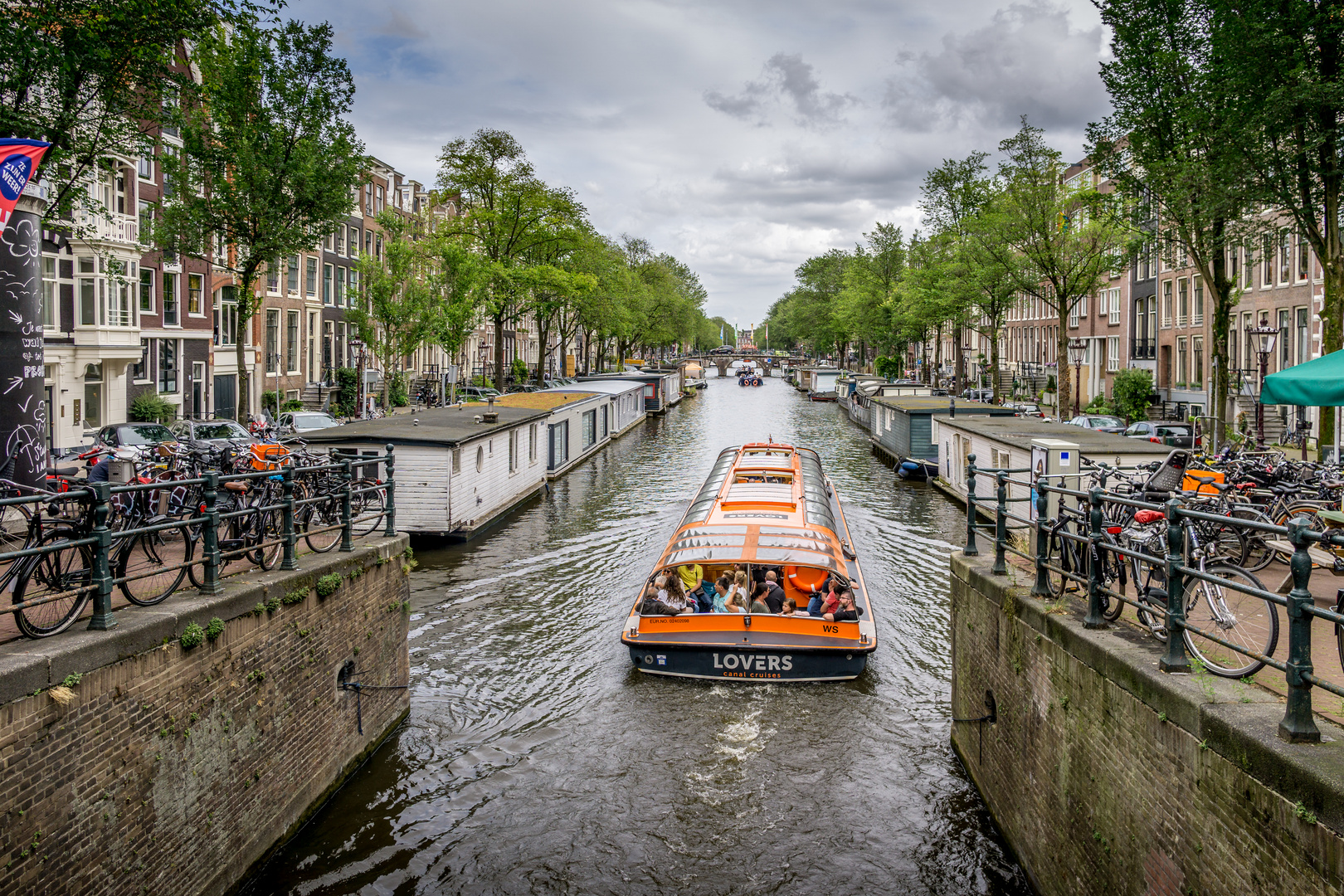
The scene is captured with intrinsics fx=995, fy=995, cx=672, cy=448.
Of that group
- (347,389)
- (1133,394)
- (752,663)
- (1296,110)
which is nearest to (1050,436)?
(1296,110)

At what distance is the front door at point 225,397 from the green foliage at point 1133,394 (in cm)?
3843

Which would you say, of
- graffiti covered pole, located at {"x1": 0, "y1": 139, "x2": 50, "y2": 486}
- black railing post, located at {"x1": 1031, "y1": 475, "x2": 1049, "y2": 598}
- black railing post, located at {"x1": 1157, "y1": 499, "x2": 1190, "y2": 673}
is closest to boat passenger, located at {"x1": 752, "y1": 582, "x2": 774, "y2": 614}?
black railing post, located at {"x1": 1031, "y1": 475, "x2": 1049, "y2": 598}

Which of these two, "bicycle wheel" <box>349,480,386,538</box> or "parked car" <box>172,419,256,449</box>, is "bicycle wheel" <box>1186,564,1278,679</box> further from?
"parked car" <box>172,419,256,449</box>

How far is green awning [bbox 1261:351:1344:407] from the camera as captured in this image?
808 centimetres

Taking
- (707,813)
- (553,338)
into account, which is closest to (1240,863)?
(707,813)

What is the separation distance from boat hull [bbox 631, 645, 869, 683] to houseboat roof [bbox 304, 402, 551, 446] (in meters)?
9.91

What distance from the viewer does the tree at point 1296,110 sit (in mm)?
17312

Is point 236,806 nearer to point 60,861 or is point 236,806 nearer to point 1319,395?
point 60,861

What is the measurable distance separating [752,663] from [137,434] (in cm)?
1734

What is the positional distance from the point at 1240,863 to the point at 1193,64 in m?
23.1

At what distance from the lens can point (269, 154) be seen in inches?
1080

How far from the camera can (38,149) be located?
840 cm

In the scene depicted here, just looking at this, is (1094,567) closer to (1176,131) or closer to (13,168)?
(13,168)

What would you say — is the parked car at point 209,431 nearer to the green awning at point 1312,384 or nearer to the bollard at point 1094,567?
the bollard at point 1094,567
